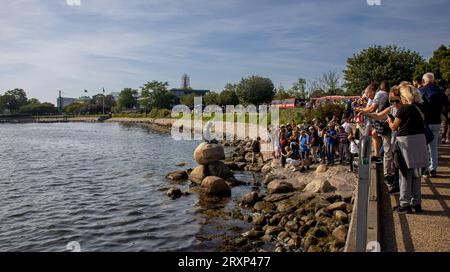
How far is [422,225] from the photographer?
22.1ft

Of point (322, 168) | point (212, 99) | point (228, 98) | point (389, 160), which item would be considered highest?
point (212, 99)

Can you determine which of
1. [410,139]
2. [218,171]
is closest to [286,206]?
[218,171]

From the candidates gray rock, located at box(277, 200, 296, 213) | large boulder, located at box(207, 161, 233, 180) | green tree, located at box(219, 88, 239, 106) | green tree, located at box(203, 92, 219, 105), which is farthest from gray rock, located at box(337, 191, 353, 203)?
green tree, located at box(203, 92, 219, 105)

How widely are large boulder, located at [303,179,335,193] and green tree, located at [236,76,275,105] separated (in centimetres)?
5204

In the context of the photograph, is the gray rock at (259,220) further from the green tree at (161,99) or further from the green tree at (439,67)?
the green tree at (161,99)

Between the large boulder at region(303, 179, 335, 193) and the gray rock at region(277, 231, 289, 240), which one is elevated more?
the large boulder at region(303, 179, 335, 193)

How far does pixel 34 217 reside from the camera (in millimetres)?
15531

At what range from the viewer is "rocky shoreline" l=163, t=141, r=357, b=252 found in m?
10.8

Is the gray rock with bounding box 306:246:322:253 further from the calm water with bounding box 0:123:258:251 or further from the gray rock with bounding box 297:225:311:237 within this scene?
the calm water with bounding box 0:123:258:251

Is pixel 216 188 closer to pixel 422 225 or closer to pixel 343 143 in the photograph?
pixel 343 143

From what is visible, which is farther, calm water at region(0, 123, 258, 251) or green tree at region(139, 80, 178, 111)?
green tree at region(139, 80, 178, 111)

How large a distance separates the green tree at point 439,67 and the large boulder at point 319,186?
91.1ft

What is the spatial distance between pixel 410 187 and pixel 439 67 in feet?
141
